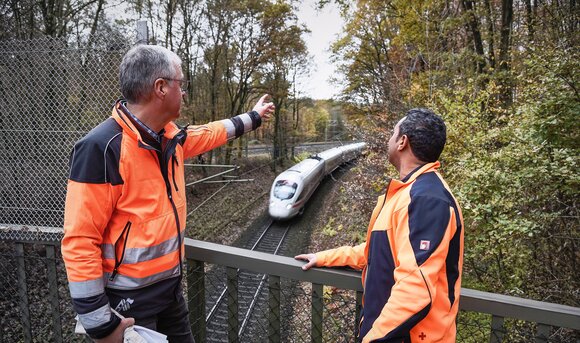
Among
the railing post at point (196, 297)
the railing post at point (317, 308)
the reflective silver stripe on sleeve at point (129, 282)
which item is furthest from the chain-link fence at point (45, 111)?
the railing post at point (317, 308)

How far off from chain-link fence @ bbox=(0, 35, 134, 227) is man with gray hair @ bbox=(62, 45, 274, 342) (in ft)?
5.58


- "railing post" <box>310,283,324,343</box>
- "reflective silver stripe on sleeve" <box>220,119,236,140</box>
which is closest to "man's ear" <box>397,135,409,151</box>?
"railing post" <box>310,283,324,343</box>

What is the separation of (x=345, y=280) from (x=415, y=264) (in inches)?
25.6

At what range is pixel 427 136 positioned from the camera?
1.75m

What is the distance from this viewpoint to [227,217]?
15.4m

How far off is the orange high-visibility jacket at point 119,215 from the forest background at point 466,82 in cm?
179

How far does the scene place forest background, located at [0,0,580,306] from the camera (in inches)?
166

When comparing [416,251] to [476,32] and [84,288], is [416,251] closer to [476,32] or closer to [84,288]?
[84,288]

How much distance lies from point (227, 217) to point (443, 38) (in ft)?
35.4

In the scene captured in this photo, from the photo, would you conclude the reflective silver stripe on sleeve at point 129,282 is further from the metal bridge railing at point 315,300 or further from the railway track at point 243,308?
the railway track at point 243,308

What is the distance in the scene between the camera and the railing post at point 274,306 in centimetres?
219

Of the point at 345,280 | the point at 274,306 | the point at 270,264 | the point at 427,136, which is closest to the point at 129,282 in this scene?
the point at 270,264

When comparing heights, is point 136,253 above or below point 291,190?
above

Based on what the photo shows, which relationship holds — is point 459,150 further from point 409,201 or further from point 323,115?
point 323,115
